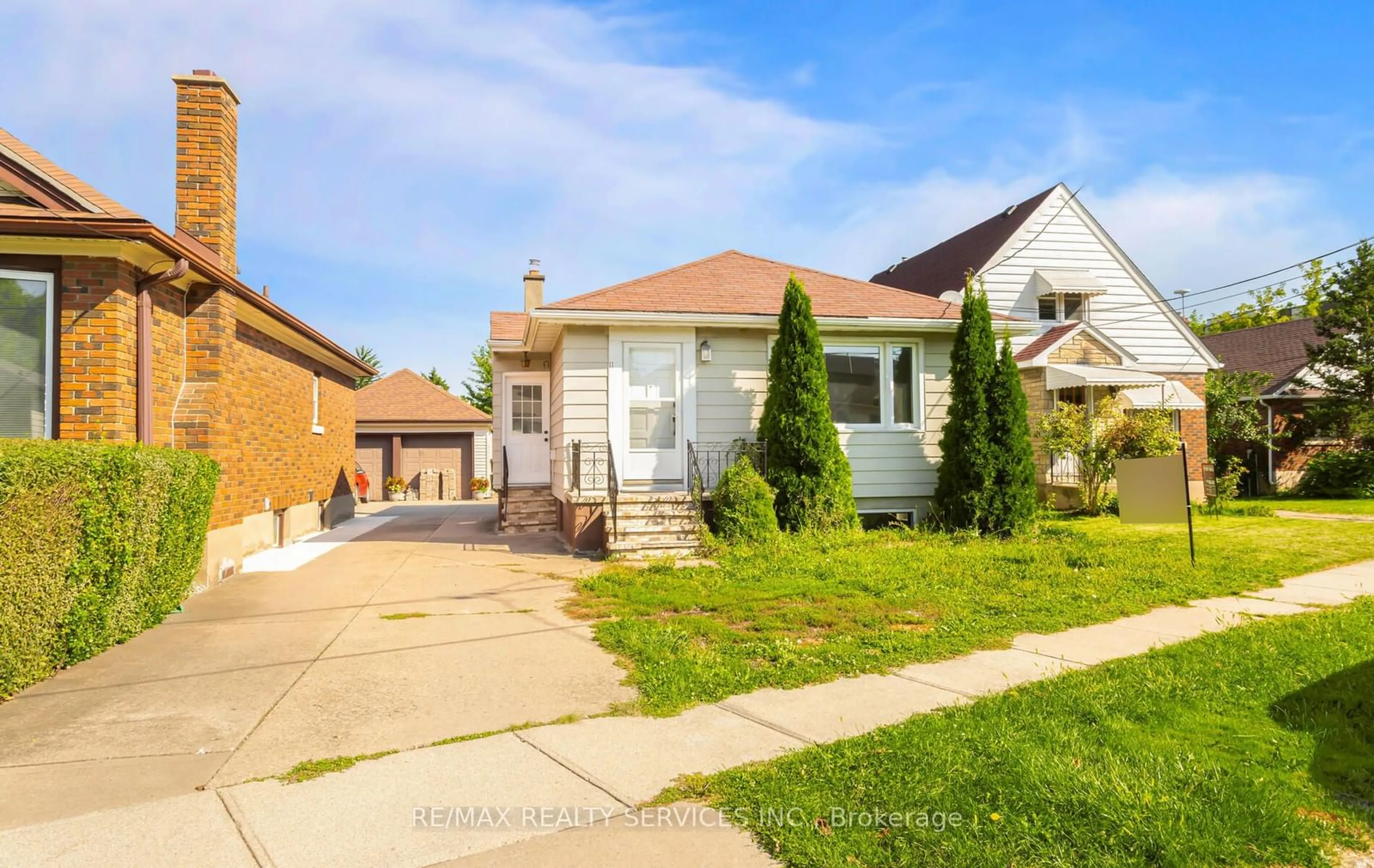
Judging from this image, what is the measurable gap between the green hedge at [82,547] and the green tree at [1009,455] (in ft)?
32.4

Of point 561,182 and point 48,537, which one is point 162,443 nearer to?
point 48,537

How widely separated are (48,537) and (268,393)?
704 centimetres

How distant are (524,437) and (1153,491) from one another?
1092 cm

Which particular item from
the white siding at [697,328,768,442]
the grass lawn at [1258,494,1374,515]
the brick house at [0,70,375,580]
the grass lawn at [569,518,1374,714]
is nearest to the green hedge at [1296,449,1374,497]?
the grass lawn at [1258,494,1374,515]

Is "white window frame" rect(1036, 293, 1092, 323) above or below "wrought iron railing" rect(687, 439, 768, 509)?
above

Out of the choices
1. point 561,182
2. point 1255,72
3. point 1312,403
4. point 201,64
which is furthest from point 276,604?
point 1312,403

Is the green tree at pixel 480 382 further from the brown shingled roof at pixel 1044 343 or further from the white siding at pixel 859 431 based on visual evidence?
the white siding at pixel 859 431

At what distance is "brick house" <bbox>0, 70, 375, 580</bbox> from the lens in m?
7.05

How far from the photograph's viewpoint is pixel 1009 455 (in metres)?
11.0

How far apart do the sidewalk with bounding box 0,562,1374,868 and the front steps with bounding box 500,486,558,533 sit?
964cm

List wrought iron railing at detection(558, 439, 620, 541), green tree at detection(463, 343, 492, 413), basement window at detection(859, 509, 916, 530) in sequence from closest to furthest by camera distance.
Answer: wrought iron railing at detection(558, 439, 620, 541) → basement window at detection(859, 509, 916, 530) → green tree at detection(463, 343, 492, 413)

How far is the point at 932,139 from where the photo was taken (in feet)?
46.8

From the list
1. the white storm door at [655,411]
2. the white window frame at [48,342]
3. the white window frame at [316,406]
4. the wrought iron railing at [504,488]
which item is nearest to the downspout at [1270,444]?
the white storm door at [655,411]

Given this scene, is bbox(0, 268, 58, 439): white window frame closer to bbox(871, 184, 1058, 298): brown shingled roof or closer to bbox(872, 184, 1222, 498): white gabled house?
bbox(871, 184, 1058, 298): brown shingled roof
